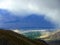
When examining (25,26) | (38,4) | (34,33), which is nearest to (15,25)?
(25,26)

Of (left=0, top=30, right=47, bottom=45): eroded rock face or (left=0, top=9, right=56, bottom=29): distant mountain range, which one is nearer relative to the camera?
(left=0, top=30, right=47, bottom=45): eroded rock face

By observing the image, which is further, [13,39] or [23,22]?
[23,22]

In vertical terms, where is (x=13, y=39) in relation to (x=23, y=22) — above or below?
below

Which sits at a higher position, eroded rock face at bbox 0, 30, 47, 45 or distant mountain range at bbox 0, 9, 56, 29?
distant mountain range at bbox 0, 9, 56, 29

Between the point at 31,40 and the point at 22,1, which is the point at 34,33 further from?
the point at 22,1

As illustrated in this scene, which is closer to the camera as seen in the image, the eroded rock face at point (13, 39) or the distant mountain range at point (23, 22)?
the eroded rock face at point (13, 39)
